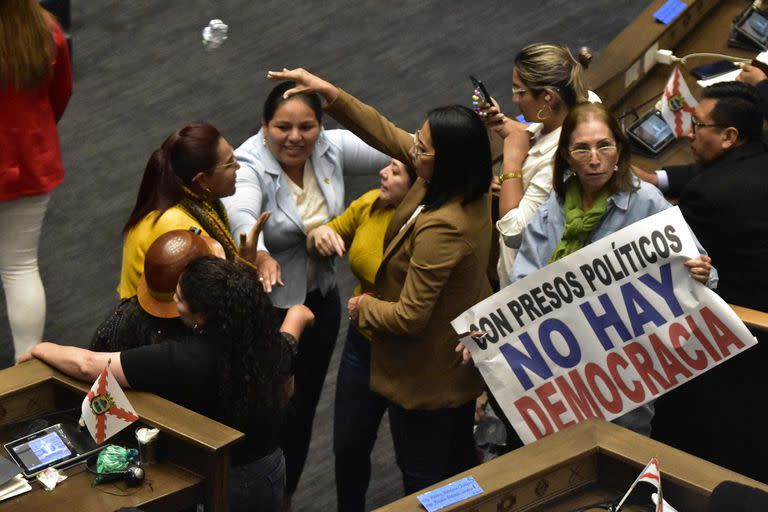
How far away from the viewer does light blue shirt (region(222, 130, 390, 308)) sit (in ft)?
13.1

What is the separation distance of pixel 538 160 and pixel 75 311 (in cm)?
225

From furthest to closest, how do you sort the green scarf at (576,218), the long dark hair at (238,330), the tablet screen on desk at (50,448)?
the green scarf at (576,218) < the tablet screen on desk at (50,448) < the long dark hair at (238,330)

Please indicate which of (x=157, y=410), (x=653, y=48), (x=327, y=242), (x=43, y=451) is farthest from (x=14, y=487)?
(x=653, y=48)

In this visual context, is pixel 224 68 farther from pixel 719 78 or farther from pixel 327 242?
pixel 327 242

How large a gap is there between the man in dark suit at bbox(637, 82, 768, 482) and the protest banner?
13.5 inches

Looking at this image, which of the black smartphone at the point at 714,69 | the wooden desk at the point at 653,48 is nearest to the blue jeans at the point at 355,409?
the wooden desk at the point at 653,48

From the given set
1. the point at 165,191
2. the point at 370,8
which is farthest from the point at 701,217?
the point at 370,8

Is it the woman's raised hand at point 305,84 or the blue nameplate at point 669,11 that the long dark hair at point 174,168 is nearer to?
the woman's raised hand at point 305,84

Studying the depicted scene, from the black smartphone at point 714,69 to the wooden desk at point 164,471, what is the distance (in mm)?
3225

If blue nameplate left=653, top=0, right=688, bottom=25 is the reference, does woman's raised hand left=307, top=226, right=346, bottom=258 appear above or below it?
above

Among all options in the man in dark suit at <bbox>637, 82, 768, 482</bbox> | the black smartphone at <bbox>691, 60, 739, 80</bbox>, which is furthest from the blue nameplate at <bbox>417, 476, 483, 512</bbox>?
the black smartphone at <bbox>691, 60, 739, 80</bbox>

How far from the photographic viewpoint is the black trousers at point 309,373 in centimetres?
419

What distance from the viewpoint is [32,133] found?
436 cm

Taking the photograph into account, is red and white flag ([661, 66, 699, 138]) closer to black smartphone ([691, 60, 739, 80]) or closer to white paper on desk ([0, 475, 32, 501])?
black smartphone ([691, 60, 739, 80])
